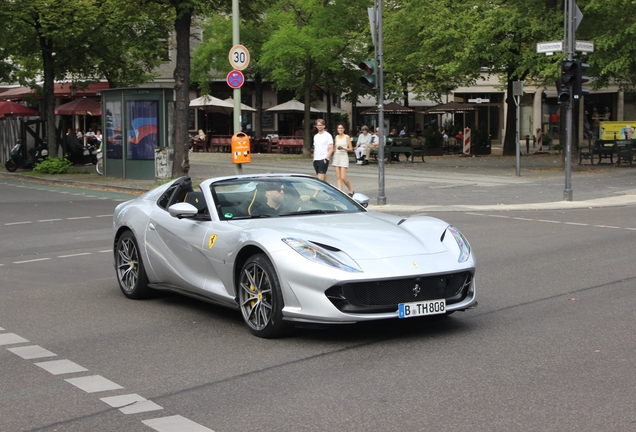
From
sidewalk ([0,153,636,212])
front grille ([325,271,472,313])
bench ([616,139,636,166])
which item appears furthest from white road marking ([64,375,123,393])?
bench ([616,139,636,166])

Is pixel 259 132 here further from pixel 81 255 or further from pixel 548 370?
pixel 548 370

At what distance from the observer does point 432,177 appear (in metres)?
29.1

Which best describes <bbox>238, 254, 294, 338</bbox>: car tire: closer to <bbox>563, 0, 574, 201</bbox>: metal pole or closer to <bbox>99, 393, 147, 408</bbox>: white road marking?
<bbox>99, 393, 147, 408</bbox>: white road marking

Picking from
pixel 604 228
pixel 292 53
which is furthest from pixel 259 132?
pixel 604 228

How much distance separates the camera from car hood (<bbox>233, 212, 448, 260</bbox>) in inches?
276

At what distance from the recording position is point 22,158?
36375 mm

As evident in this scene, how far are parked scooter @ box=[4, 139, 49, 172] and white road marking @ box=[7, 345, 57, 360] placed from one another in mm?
30127

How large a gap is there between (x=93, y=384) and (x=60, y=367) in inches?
25.0

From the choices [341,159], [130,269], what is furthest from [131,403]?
→ [341,159]

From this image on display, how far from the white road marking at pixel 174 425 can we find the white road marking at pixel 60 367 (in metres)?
1.46

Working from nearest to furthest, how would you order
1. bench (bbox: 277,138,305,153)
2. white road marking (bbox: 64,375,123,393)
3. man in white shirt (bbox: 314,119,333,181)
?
white road marking (bbox: 64,375,123,393) → man in white shirt (bbox: 314,119,333,181) → bench (bbox: 277,138,305,153)

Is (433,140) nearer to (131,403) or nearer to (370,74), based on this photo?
(370,74)

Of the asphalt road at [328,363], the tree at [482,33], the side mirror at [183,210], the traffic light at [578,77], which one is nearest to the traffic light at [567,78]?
the traffic light at [578,77]

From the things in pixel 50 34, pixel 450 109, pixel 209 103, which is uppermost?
pixel 50 34
